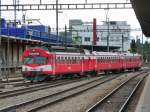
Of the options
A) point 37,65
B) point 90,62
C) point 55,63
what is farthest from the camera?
point 90,62

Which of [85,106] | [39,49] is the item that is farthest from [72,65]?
[85,106]

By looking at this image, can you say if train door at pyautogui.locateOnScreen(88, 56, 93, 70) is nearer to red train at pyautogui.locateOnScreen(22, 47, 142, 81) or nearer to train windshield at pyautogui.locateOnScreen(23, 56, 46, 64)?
red train at pyautogui.locateOnScreen(22, 47, 142, 81)

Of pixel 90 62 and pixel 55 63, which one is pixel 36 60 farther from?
pixel 90 62

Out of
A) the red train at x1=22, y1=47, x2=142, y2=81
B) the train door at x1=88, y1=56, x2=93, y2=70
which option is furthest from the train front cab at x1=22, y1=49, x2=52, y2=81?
the train door at x1=88, y1=56, x2=93, y2=70

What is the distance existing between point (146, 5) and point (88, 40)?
118532 mm

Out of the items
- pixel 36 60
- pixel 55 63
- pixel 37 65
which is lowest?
pixel 37 65

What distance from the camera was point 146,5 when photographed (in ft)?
85.3

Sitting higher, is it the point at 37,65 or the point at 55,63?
the point at 55,63

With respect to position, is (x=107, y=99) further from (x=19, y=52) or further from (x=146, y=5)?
(x=19, y=52)

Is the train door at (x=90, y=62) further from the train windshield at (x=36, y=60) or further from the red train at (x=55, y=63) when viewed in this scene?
the train windshield at (x=36, y=60)

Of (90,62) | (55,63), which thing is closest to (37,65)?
(55,63)

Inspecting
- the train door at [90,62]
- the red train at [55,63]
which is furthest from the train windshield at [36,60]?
the train door at [90,62]

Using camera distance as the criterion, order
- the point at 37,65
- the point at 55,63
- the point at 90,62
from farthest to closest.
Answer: the point at 90,62 → the point at 55,63 → the point at 37,65

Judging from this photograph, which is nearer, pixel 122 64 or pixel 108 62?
pixel 108 62
